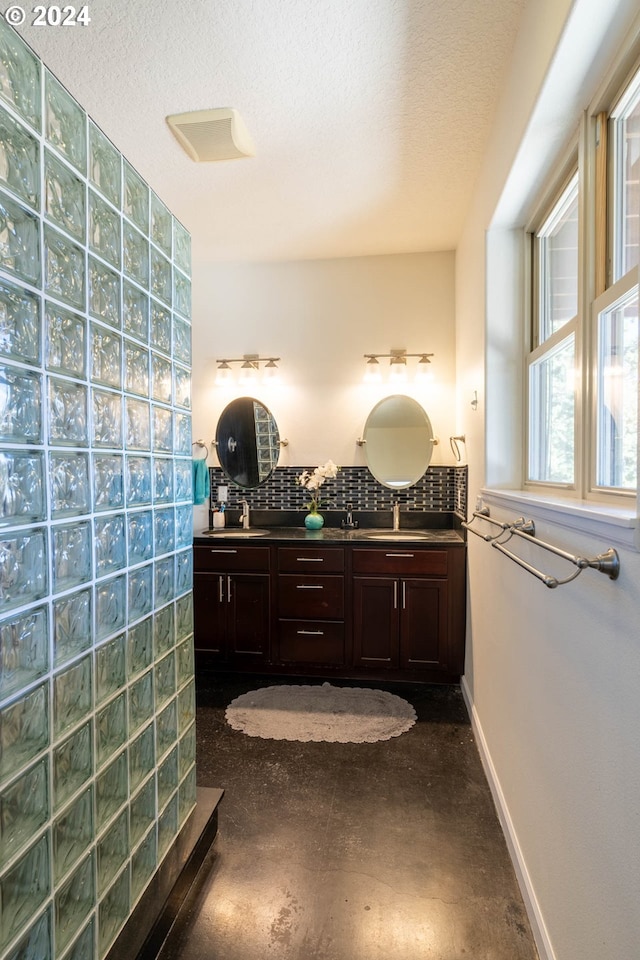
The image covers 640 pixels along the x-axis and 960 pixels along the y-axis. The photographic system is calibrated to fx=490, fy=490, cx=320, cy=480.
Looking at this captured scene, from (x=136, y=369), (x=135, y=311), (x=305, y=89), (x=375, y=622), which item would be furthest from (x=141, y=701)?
(x=305, y=89)

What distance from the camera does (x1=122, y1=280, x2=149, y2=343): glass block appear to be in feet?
4.00

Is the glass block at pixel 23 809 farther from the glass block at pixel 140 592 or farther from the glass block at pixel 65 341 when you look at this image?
the glass block at pixel 65 341

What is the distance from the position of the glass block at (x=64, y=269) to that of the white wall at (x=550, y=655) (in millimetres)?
1161

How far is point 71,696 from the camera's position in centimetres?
99

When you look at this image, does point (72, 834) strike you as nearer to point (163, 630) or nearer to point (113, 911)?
point (113, 911)

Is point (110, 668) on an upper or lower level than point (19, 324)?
lower

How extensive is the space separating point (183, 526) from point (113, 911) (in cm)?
95

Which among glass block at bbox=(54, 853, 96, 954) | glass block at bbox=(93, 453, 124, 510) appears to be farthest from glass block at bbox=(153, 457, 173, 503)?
glass block at bbox=(54, 853, 96, 954)

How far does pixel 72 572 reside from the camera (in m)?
1.01

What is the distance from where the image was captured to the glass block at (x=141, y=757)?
1228mm

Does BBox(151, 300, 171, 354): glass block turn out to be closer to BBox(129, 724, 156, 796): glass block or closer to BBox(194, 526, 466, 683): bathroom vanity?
BBox(129, 724, 156, 796): glass block

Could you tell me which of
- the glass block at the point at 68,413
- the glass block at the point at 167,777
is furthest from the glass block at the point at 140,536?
the glass block at the point at 167,777

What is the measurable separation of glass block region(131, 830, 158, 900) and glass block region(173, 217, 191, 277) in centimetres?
165

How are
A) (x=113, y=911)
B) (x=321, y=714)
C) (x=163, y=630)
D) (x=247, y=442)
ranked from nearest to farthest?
(x=113, y=911)
(x=163, y=630)
(x=321, y=714)
(x=247, y=442)
